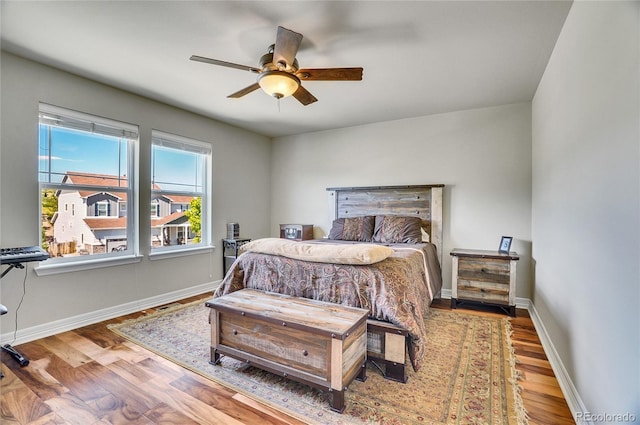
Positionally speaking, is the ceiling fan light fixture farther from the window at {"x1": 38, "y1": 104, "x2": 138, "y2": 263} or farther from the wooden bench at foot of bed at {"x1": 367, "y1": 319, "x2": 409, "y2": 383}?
the window at {"x1": 38, "y1": 104, "x2": 138, "y2": 263}

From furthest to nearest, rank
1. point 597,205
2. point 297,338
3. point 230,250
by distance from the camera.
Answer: point 230,250
point 297,338
point 597,205

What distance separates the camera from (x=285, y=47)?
1.93 m

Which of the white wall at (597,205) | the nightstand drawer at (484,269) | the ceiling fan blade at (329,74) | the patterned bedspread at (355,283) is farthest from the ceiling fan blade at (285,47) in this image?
the nightstand drawer at (484,269)

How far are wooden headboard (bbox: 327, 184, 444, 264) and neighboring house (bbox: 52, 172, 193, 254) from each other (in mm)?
2586

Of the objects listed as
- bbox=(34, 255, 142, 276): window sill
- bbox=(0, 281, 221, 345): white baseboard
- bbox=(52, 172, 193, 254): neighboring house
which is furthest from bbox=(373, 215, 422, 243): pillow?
bbox=(34, 255, 142, 276): window sill

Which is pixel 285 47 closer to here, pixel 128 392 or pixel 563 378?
pixel 128 392

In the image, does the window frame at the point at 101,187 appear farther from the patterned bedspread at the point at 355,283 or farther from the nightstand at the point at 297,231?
the nightstand at the point at 297,231

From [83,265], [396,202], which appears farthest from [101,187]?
[396,202]

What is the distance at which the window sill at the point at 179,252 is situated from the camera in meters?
3.57

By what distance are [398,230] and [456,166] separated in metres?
1.16

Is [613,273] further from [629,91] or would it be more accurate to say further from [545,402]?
[545,402]

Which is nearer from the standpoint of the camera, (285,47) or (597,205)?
(597,205)

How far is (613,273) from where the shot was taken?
1.25 m

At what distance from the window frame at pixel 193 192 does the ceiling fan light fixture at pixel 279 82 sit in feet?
6.85
